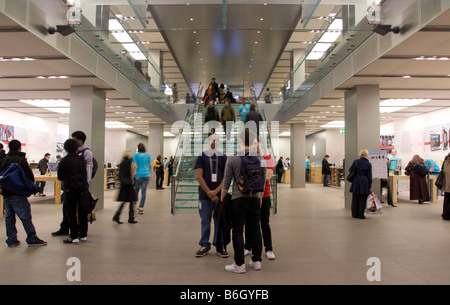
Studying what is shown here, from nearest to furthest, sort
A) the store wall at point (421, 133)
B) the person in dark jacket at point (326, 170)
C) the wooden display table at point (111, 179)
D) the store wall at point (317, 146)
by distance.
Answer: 1. the store wall at point (421, 133)
2. the wooden display table at point (111, 179)
3. the person in dark jacket at point (326, 170)
4. the store wall at point (317, 146)

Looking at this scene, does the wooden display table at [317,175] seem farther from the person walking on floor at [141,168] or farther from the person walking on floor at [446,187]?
the person walking on floor at [141,168]

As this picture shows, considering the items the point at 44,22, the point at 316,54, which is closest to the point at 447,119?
the point at 316,54

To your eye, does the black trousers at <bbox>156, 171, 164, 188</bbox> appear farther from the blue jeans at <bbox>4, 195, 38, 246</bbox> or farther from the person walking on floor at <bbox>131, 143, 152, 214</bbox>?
the blue jeans at <bbox>4, 195, 38, 246</bbox>

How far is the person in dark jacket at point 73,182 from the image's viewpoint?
5.60 m

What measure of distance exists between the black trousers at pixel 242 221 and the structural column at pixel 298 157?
15000 millimetres

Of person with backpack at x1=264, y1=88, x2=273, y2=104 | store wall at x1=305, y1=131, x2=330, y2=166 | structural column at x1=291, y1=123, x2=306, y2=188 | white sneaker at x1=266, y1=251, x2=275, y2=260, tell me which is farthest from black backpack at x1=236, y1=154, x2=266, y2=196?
store wall at x1=305, y1=131, x2=330, y2=166

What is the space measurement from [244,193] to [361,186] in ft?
17.7

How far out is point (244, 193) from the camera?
4.16m

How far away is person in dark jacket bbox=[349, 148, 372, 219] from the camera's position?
332 inches

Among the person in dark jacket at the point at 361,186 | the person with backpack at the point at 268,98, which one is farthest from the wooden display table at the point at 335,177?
the person in dark jacket at the point at 361,186

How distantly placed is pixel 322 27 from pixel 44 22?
6.92m

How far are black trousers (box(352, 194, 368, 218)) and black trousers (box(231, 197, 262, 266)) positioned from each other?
5.14 meters

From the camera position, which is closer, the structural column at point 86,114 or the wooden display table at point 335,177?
the structural column at point 86,114

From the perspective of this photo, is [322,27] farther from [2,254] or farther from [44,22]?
[2,254]
